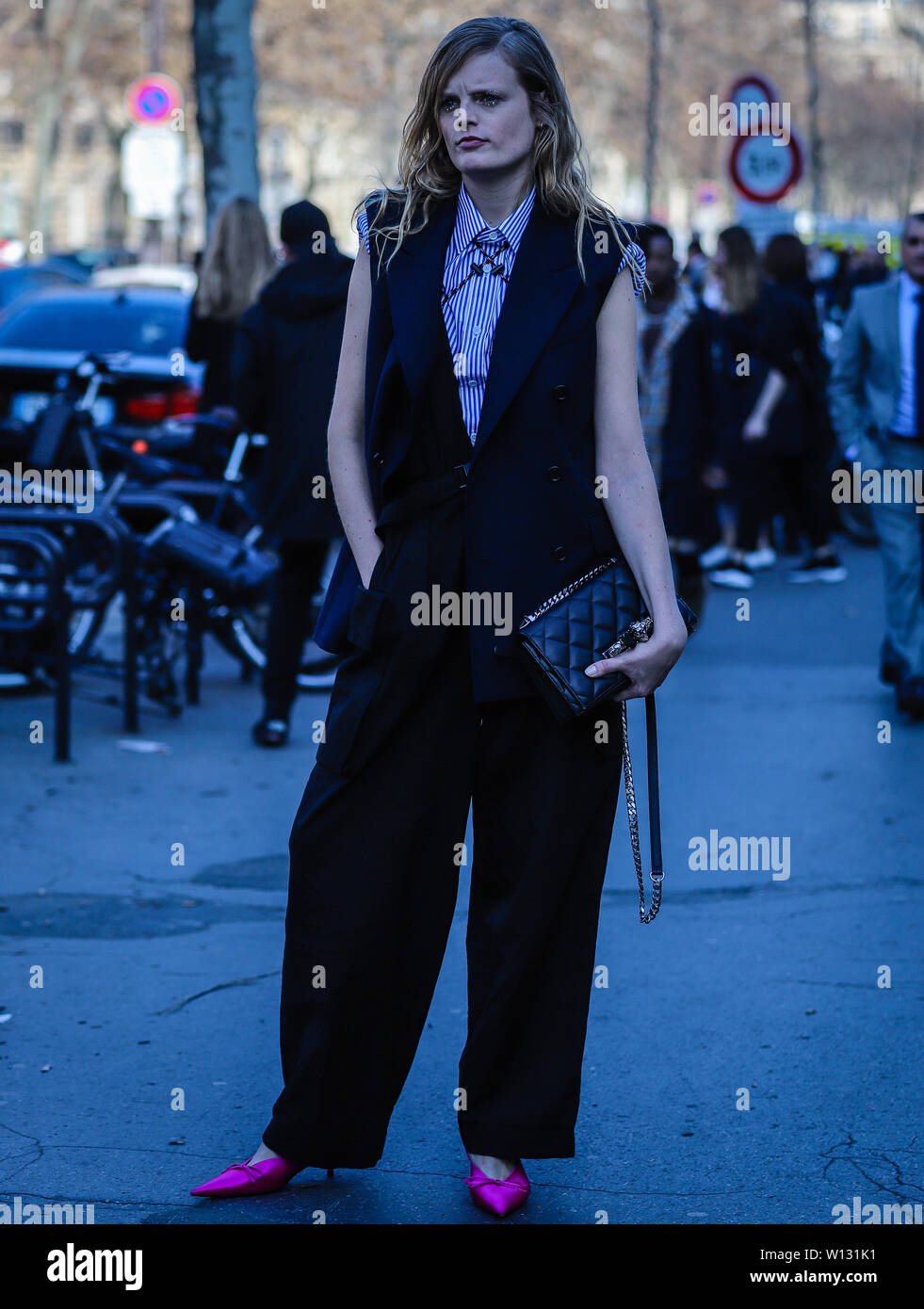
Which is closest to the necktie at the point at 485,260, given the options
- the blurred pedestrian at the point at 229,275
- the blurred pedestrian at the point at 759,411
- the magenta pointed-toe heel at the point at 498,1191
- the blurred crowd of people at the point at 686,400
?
the blurred crowd of people at the point at 686,400

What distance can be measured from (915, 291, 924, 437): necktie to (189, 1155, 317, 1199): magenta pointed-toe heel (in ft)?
18.2

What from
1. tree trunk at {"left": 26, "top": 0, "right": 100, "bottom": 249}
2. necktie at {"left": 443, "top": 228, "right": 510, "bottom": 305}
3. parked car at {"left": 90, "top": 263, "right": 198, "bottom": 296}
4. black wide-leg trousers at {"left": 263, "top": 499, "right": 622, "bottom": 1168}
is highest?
tree trunk at {"left": 26, "top": 0, "right": 100, "bottom": 249}

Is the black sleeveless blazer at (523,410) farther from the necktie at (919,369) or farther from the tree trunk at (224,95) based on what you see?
the tree trunk at (224,95)

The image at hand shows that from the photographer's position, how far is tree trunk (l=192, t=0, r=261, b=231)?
1377cm

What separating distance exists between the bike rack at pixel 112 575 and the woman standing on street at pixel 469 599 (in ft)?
14.2

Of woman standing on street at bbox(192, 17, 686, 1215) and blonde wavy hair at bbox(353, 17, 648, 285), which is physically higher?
blonde wavy hair at bbox(353, 17, 648, 285)

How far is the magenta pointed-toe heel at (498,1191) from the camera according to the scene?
368cm

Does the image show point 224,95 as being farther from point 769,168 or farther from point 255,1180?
point 255,1180

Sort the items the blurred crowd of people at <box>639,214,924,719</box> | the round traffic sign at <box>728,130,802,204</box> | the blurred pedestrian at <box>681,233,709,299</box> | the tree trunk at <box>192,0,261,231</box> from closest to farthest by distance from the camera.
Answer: the blurred crowd of people at <box>639,214,924,719</box> < the tree trunk at <box>192,0,261,231</box> < the round traffic sign at <box>728,130,802,204</box> < the blurred pedestrian at <box>681,233,709,299</box>

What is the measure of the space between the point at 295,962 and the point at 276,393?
4539mm

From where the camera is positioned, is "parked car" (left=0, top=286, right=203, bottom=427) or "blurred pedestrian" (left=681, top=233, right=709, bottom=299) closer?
"parked car" (left=0, top=286, right=203, bottom=427)

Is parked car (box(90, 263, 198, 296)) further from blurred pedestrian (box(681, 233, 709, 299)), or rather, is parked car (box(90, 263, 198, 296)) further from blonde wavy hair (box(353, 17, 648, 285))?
blonde wavy hair (box(353, 17, 648, 285))

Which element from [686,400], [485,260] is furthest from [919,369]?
[485,260]

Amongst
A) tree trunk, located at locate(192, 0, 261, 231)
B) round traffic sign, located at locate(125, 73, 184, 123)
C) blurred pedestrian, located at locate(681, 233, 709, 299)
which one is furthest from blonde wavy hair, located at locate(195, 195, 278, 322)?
blurred pedestrian, located at locate(681, 233, 709, 299)
